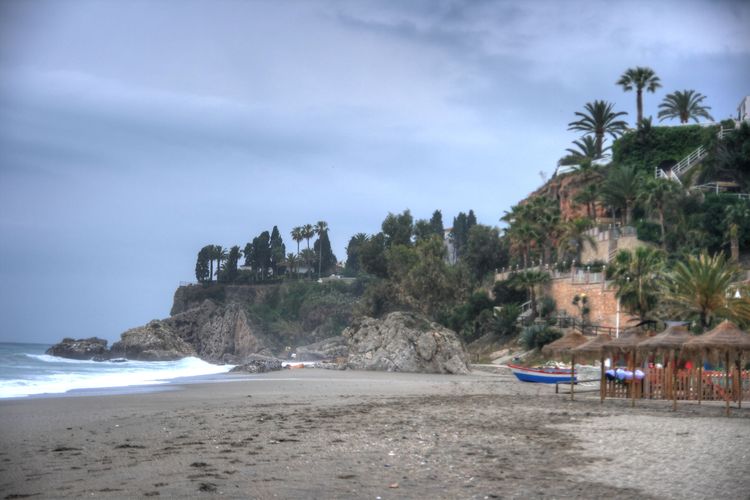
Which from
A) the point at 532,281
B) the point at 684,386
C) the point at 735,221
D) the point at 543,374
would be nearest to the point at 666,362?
the point at 684,386

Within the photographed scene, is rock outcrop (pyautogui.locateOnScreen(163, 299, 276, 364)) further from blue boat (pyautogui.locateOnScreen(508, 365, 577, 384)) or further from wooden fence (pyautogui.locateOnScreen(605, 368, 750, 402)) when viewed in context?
wooden fence (pyautogui.locateOnScreen(605, 368, 750, 402))

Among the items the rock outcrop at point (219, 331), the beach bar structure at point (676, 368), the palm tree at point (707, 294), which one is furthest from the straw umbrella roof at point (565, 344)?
the rock outcrop at point (219, 331)

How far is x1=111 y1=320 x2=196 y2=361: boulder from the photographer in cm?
7350

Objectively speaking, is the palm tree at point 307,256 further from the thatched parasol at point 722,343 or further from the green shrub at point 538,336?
the thatched parasol at point 722,343

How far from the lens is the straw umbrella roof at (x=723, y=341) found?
1695 centimetres

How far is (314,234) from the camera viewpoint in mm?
119812

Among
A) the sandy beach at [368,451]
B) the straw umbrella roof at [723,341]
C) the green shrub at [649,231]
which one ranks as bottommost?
the sandy beach at [368,451]

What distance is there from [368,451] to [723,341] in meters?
10.7

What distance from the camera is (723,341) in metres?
17.2

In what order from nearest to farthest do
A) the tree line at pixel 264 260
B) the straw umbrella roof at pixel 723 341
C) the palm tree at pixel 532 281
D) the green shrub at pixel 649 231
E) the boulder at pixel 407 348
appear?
the straw umbrella roof at pixel 723 341 < the boulder at pixel 407 348 < the green shrub at pixel 649 231 < the palm tree at pixel 532 281 < the tree line at pixel 264 260

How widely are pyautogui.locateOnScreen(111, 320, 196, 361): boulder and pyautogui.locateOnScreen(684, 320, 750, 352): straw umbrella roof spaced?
6241cm

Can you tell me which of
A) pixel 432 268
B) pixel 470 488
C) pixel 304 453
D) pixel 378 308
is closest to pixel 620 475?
pixel 470 488

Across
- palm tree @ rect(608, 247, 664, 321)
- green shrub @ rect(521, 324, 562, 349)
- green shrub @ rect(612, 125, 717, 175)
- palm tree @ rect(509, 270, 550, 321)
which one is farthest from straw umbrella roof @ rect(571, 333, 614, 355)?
green shrub @ rect(612, 125, 717, 175)

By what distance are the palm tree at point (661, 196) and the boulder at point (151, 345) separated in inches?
1820
